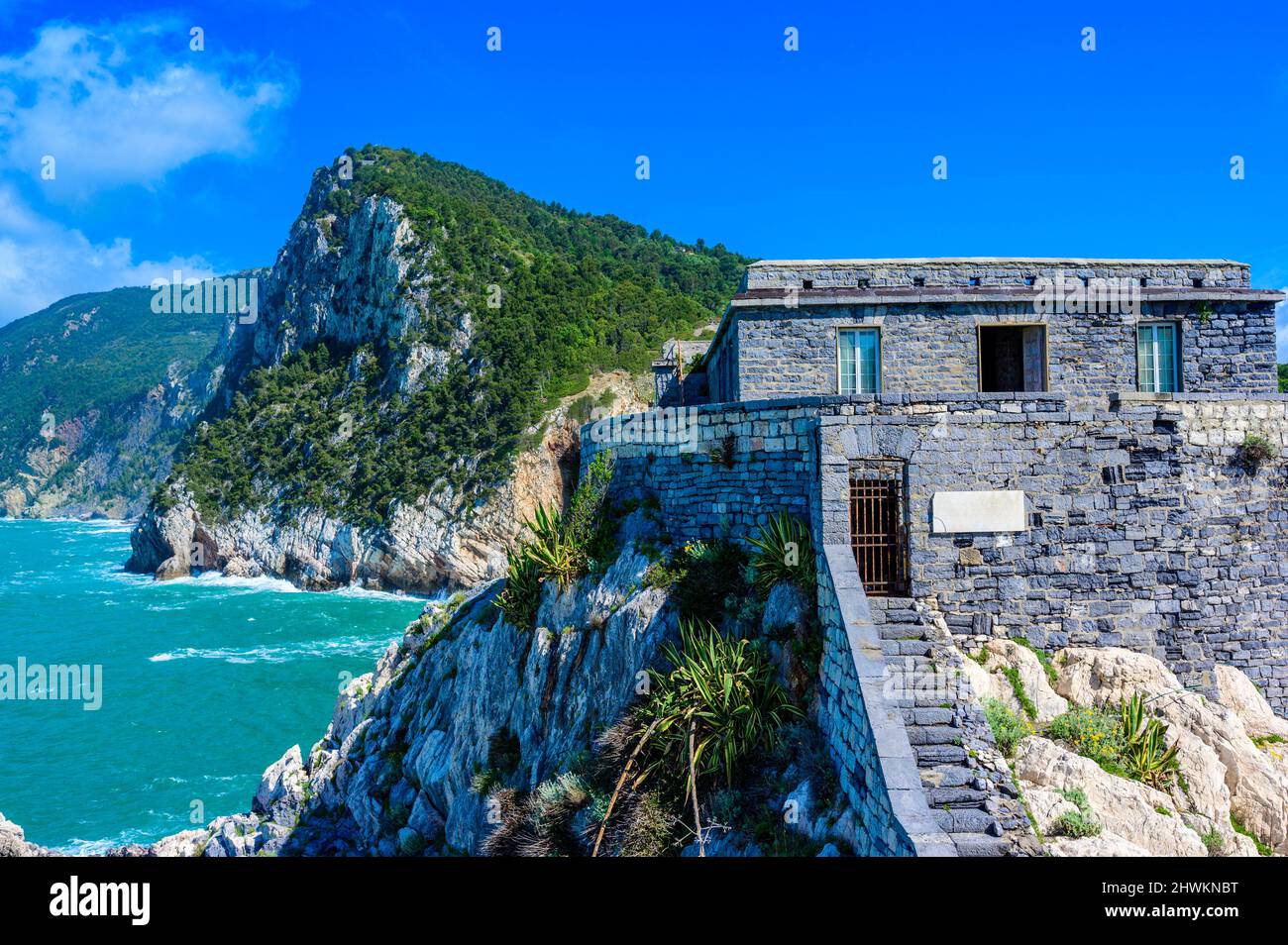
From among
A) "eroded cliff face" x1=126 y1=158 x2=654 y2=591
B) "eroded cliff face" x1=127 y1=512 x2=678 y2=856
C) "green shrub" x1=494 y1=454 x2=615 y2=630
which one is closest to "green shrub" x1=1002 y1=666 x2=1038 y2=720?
"eroded cliff face" x1=127 y1=512 x2=678 y2=856

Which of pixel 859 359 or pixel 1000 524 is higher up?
pixel 859 359

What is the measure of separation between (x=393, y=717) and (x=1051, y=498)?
14.5 metres

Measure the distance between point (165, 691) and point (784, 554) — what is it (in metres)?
37.7

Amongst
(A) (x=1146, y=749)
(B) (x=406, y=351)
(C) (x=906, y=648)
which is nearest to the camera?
(A) (x=1146, y=749)

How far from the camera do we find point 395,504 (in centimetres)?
5703

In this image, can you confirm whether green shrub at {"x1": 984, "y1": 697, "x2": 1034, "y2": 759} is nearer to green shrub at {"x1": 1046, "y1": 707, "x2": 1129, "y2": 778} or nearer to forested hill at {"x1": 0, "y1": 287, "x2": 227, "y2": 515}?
green shrub at {"x1": 1046, "y1": 707, "x2": 1129, "y2": 778}

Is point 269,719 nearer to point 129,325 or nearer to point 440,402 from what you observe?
point 440,402

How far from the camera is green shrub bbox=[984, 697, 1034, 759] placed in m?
7.63

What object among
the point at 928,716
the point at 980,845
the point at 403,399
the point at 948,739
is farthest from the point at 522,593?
Answer: the point at 403,399

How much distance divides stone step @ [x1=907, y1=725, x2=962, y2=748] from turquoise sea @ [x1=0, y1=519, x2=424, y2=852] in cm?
2390

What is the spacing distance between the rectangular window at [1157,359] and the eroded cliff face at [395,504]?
35014 mm

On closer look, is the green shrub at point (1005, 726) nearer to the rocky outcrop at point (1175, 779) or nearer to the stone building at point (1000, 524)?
the rocky outcrop at point (1175, 779)

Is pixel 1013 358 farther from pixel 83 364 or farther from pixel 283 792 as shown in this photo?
pixel 83 364

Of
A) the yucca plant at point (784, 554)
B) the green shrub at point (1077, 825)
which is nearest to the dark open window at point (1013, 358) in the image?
the yucca plant at point (784, 554)
